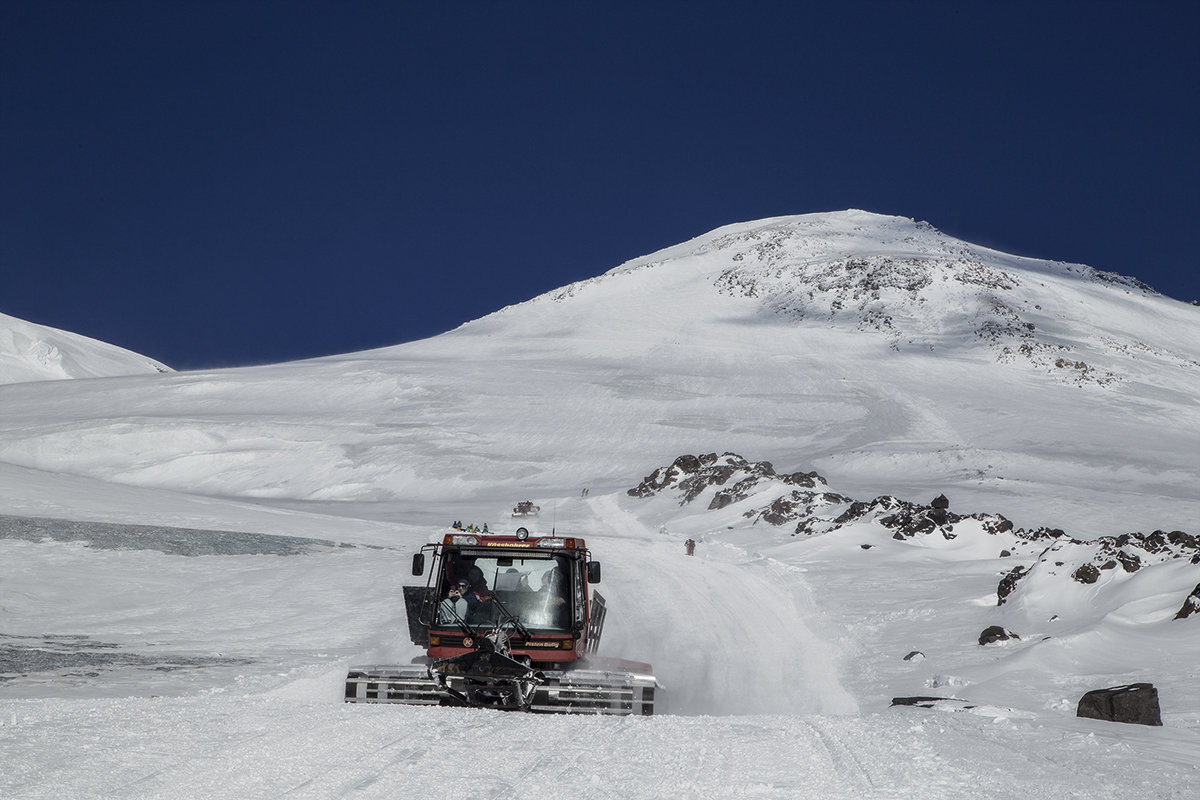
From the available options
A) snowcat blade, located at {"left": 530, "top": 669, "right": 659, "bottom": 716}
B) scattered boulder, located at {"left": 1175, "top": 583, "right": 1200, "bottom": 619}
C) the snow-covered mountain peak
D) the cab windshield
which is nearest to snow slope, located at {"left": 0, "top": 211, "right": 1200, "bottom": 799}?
snowcat blade, located at {"left": 530, "top": 669, "right": 659, "bottom": 716}

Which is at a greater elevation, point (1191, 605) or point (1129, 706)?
point (1191, 605)

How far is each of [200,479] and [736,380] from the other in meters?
49.0

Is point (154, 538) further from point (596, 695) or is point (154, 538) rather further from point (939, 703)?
point (939, 703)

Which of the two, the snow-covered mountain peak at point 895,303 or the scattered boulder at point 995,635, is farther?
the snow-covered mountain peak at point 895,303

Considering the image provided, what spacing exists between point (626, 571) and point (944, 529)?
384 inches

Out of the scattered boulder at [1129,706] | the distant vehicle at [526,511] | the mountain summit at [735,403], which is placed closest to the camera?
the scattered boulder at [1129,706]

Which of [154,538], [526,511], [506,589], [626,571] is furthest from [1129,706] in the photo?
[526,511]

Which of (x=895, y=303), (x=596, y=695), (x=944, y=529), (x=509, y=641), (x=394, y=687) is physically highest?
(x=895, y=303)

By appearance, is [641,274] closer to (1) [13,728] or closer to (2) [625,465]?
(2) [625,465]

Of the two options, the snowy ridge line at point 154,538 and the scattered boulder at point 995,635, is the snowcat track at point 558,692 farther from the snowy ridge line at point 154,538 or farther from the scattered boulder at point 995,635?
the snowy ridge line at point 154,538

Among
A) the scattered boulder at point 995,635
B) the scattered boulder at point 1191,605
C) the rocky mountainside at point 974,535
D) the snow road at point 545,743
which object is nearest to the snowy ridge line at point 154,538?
the snow road at point 545,743

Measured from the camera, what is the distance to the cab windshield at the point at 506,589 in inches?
415

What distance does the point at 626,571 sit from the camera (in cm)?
2647

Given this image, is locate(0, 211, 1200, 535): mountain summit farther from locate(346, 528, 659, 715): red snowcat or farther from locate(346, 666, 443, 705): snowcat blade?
locate(346, 666, 443, 705): snowcat blade
